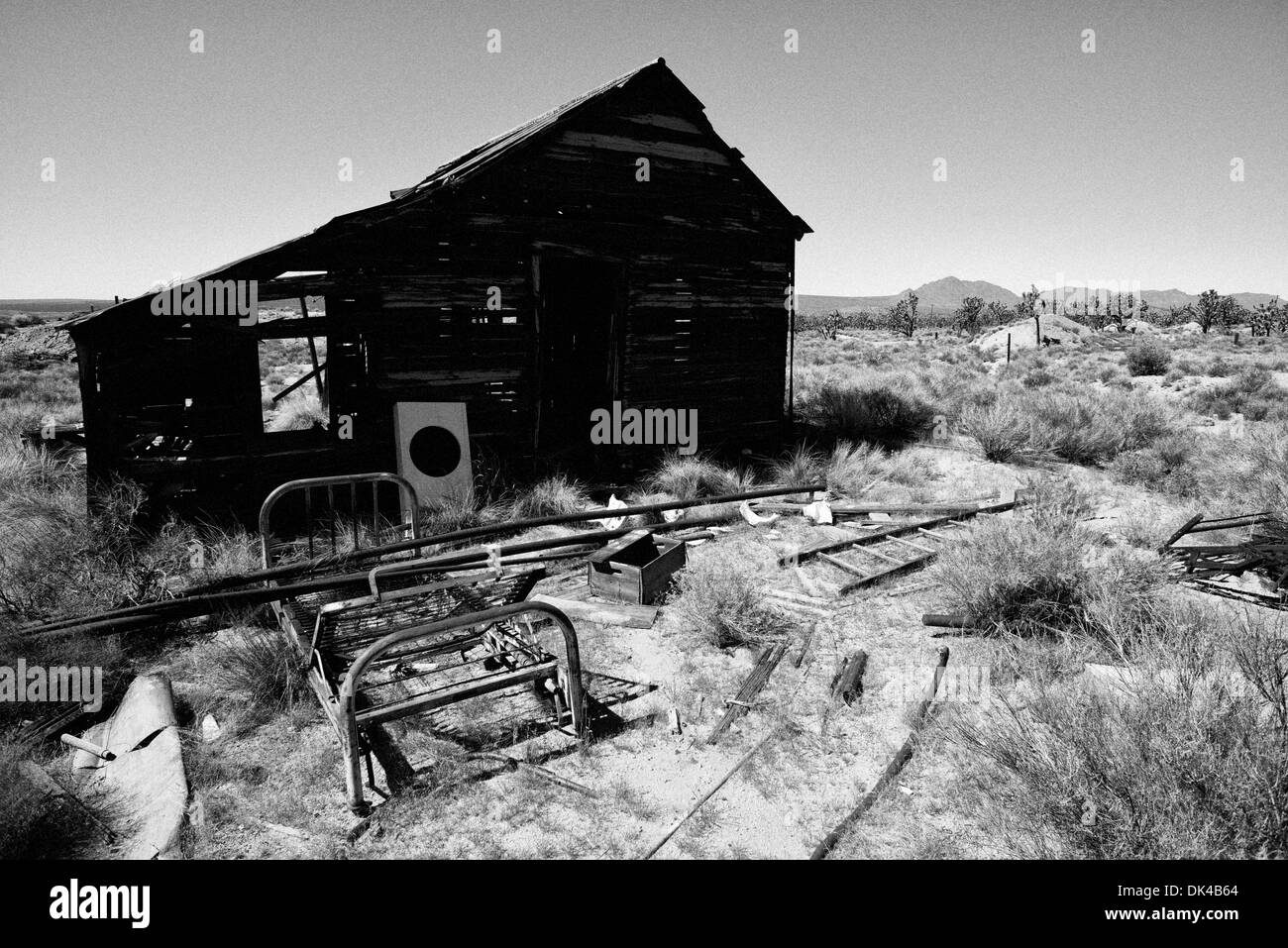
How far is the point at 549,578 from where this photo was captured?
6273mm

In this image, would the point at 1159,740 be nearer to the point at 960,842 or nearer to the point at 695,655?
the point at 960,842

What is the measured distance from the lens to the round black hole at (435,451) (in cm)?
820

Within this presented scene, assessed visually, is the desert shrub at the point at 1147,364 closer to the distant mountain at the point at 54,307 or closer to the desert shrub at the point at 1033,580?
the desert shrub at the point at 1033,580

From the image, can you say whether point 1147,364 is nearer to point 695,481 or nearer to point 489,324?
point 695,481

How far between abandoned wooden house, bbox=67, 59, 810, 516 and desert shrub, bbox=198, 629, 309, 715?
3.37 meters

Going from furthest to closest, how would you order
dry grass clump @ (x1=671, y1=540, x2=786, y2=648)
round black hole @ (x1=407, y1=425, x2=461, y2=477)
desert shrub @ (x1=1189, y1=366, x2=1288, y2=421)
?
desert shrub @ (x1=1189, y1=366, x2=1288, y2=421) < round black hole @ (x1=407, y1=425, x2=461, y2=477) < dry grass clump @ (x1=671, y1=540, x2=786, y2=648)

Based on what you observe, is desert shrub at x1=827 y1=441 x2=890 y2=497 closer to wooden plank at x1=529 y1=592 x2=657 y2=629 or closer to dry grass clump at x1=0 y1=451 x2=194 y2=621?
wooden plank at x1=529 y1=592 x2=657 y2=629

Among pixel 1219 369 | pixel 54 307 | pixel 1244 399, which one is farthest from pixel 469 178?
pixel 54 307

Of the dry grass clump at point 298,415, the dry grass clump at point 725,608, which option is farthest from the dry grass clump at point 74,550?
the dry grass clump at point 298,415

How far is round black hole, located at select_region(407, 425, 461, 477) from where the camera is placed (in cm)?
820

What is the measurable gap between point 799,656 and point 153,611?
13.5 feet

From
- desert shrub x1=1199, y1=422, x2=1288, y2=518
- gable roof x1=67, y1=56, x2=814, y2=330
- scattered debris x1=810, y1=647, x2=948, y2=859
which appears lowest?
scattered debris x1=810, y1=647, x2=948, y2=859

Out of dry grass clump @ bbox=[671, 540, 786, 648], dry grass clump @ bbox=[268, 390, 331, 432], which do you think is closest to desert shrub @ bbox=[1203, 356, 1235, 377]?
dry grass clump @ bbox=[671, 540, 786, 648]
